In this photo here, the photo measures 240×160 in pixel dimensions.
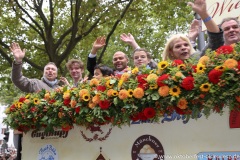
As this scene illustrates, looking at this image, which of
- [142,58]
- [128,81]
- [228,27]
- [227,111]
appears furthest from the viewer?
[142,58]

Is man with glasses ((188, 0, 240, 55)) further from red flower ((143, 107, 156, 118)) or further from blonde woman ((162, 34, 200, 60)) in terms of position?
red flower ((143, 107, 156, 118))

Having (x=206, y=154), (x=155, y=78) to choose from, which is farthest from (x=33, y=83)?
(x=206, y=154)

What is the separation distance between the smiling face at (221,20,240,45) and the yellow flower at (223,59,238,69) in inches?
40.1

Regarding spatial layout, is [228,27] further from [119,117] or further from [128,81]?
[119,117]

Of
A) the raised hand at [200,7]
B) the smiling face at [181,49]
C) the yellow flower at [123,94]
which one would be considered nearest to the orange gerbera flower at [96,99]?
the yellow flower at [123,94]

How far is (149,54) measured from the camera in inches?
175

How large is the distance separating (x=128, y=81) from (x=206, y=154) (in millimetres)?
892

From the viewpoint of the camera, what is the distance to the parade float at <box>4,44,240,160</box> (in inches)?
101

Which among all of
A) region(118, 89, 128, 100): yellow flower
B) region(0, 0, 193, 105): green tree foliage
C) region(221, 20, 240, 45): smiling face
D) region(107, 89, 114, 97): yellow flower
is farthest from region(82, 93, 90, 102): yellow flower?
region(0, 0, 193, 105): green tree foliage

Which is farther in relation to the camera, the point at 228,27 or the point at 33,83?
the point at 33,83

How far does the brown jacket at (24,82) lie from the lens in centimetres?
482

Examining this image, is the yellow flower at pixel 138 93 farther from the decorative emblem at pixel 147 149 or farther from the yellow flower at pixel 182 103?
the decorative emblem at pixel 147 149

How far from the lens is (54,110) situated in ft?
11.3

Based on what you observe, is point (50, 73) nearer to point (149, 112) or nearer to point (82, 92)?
point (82, 92)
